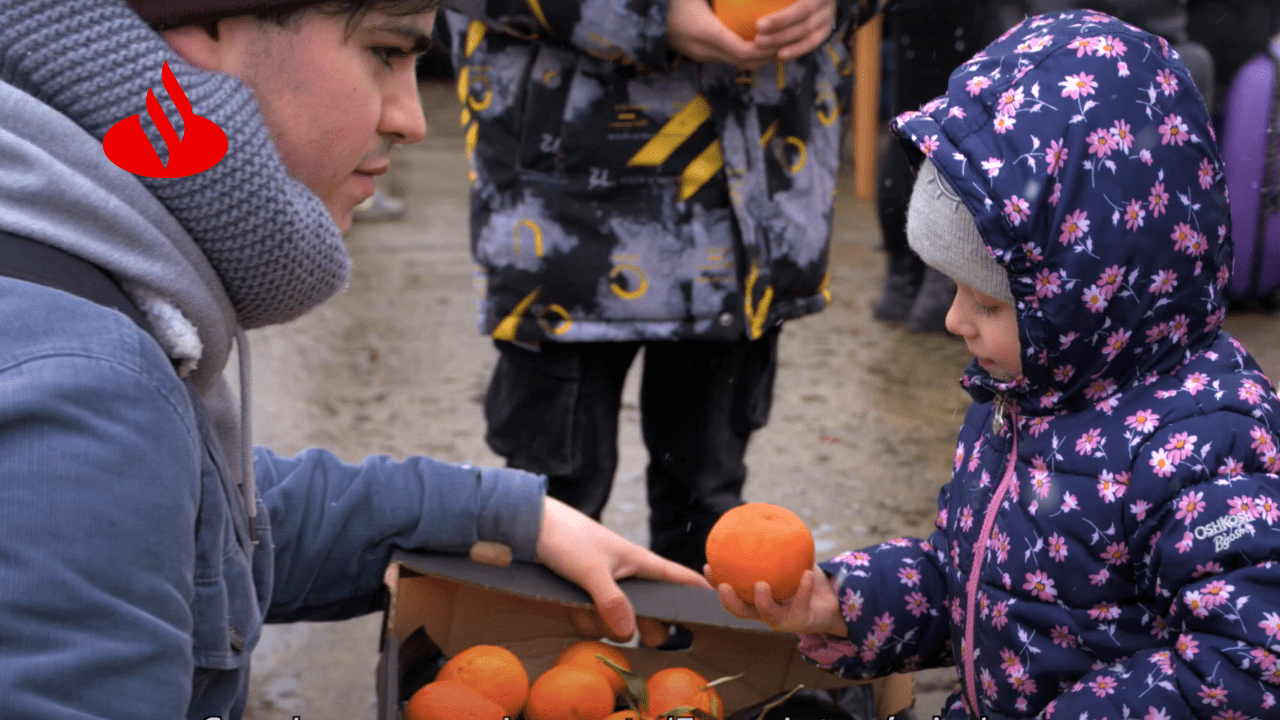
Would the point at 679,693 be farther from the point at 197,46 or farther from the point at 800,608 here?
the point at 197,46

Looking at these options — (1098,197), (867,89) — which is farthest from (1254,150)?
(1098,197)

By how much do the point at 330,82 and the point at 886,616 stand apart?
37.9 inches

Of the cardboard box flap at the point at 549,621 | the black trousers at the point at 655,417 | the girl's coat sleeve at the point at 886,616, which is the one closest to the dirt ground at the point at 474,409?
the black trousers at the point at 655,417

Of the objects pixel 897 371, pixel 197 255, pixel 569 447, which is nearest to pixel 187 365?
pixel 197 255

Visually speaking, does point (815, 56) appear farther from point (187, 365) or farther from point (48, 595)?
point (48, 595)

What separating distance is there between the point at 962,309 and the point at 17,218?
3.30 ft

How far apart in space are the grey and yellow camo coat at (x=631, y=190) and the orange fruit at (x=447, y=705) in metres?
Answer: 0.70

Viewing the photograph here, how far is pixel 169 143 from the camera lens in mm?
1019

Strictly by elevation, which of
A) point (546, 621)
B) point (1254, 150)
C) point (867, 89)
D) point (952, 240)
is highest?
point (952, 240)

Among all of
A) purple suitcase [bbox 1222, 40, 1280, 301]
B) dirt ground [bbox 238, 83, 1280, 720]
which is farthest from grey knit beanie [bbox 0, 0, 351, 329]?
purple suitcase [bbox 1222, 40, 1280, 301]

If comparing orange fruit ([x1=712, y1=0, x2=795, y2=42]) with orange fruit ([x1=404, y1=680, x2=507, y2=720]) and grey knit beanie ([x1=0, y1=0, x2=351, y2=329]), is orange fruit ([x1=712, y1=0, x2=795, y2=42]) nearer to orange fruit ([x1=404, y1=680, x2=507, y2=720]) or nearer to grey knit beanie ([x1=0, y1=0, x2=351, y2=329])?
grey knit beanie ([x1=0, y1=0, x2=351, y2=329])

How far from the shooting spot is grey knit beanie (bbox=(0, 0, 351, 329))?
0.98 meters

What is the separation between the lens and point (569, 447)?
2160 mm

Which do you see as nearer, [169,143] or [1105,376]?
[169,143]
